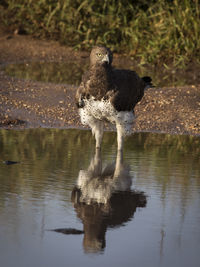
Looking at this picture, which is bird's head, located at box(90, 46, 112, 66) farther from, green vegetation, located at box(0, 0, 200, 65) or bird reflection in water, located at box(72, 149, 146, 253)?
green vegetation, located at box(0, 0, 200, 65)

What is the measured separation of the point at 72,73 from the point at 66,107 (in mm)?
3526

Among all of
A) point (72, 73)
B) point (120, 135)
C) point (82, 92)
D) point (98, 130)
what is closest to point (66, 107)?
point (98, 130)

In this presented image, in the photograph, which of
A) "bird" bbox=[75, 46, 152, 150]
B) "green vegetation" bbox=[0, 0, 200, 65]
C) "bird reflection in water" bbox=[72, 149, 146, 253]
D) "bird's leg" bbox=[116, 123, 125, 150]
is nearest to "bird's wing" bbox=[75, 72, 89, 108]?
"bird" bbox=[75, 46, 152, 150]

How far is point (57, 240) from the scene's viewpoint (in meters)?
4.79

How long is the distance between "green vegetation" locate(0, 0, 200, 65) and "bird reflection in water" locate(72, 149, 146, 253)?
6.95m

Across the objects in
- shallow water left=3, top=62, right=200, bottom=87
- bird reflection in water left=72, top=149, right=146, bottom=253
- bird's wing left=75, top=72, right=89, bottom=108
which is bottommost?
bird reflection in water left=72, top=149, right=146, bottom=253

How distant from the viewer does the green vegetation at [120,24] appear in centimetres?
1385

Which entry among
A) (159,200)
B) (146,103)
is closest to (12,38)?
(146,103)

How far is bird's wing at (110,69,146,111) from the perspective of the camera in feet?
24.5

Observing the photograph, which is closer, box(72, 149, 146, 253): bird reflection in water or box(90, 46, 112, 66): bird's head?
box(72, 149, 146, 253): bird reflection in water

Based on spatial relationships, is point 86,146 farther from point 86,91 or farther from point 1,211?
point 1,211

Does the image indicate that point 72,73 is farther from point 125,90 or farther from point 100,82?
point 100,82

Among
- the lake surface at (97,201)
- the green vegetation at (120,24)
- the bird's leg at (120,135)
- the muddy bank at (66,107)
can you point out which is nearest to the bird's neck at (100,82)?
the bird's leg at (120,135)

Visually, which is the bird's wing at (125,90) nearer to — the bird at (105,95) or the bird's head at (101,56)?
the bird at (105,95)
